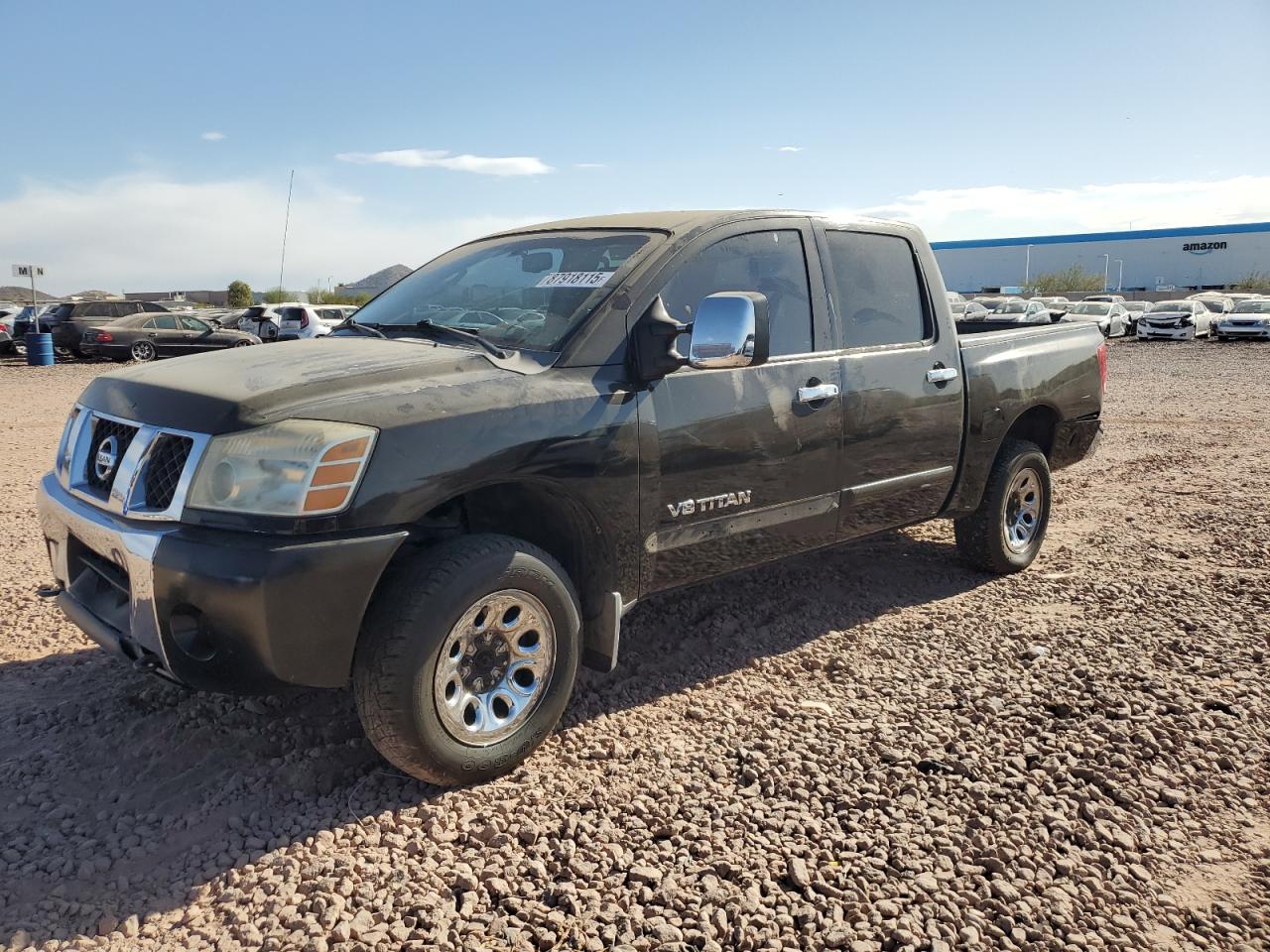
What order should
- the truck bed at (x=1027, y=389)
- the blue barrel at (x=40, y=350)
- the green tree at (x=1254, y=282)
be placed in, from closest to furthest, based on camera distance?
the truck bed at (x=1027, y=389)
the blue barrel at (x=40, y=350)
the green tree at (x=1254, y=282)

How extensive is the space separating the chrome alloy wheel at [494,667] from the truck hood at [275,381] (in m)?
0.73

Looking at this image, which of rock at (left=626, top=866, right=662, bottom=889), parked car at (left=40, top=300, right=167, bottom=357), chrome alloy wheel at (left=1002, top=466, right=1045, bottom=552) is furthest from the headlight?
parked car at (left=40, top=300, right=167, bottom=357)

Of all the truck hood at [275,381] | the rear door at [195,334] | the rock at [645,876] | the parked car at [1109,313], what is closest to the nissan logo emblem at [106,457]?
the truck hood at [275,381]

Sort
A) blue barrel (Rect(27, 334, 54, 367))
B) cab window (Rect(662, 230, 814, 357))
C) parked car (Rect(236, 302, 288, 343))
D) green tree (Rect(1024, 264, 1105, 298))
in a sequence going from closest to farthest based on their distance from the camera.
Answer: 1. cab window (Rect(662, 230, 814, 357))
2. blue barrel (Rect(27, 334, 54, 367))
3. parked car (Rect(236, 302, 288, 343))
4. green tree (Rect(1024, 264, 1105, 298))

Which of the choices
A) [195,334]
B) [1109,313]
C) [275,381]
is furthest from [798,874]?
[1109,313]

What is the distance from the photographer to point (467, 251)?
4414 millimetres

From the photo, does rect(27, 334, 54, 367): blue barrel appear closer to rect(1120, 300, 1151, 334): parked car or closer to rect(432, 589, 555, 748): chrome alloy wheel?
rect(432, 589, 555, 748): chrome alloy wheel

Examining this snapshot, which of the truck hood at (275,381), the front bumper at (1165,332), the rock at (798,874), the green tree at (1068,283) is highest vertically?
the green tree at (1068,283)

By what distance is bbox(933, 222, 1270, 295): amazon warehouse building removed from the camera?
7544cm

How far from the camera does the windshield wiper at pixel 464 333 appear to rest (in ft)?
11.2

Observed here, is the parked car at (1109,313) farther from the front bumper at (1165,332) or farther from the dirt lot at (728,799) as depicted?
the dirt lot at (728,799)

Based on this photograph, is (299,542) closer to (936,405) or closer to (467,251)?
(467,251)

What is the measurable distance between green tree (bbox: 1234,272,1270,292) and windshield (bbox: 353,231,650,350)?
250ft

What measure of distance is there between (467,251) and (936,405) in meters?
2.35
